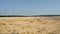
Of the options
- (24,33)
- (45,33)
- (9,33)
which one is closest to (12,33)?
(9,33)

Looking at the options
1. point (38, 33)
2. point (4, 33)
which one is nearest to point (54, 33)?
point (38, 33)

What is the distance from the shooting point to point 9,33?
1278cm

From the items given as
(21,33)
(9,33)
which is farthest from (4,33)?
(21,33)

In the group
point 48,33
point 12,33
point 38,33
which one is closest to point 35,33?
point 38,33

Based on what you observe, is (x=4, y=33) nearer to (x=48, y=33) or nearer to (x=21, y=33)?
(x=21, y=33)

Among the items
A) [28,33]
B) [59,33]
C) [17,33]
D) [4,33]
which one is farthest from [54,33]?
[4,33]

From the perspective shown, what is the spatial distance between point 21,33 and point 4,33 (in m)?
1.48

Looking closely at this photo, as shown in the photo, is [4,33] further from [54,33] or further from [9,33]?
[54,33]

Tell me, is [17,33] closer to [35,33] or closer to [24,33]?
[24,33]

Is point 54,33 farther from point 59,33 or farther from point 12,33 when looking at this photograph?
point 12,33

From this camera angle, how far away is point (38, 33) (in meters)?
12.7

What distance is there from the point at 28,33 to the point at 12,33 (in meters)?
1.44

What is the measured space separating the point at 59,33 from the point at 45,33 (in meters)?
1.18

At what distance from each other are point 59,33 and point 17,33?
362 centimetres
